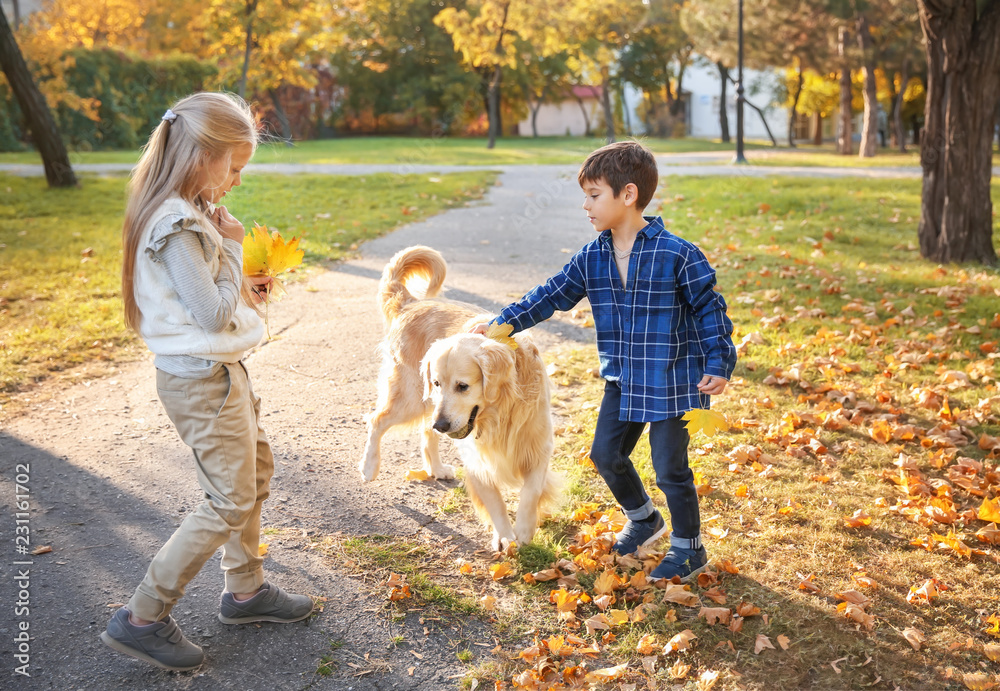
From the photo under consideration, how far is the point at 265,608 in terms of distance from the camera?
3.18 meters

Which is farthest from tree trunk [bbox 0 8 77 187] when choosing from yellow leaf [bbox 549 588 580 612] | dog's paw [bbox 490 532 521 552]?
yellow leaf [bbox 549 588 580 612]

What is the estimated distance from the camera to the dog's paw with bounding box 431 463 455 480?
184 inches

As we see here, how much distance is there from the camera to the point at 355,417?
18.1 ft

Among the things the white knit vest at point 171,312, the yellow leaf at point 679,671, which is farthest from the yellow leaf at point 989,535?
the white knit vest at point 171,312

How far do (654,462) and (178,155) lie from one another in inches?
89.5

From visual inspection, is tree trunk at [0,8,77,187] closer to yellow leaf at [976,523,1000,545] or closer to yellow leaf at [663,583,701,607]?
yellow leaf at [663,583,701,607]

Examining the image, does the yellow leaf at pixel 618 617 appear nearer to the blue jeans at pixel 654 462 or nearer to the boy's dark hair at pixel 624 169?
the blue jeans at pixel 654 462

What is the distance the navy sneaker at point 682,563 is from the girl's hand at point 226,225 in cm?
232

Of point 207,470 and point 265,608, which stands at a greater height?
point 207,470

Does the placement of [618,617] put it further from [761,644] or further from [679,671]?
[761,644]

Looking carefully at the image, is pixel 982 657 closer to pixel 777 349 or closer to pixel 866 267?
pixel 777 349

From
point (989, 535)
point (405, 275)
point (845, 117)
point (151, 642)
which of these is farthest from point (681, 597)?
Result: point (845, 117)

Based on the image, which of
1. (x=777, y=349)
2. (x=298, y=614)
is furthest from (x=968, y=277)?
(x=298, y=614)

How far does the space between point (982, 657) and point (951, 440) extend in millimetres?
2180
